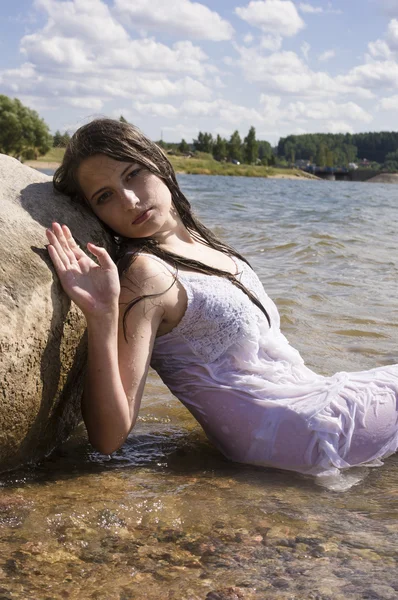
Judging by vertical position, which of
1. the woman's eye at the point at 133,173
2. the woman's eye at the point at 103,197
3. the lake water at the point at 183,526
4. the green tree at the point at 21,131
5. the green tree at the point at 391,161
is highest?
the green tree at the point at 391,161

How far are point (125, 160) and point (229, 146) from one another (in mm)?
120336

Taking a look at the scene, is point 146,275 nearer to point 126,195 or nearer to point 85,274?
point 85,274

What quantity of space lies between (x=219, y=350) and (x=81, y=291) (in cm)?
71

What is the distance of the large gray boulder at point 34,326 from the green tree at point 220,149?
376ft

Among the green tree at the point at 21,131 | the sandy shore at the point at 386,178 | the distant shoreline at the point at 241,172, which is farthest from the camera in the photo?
the sandy shore at the point at 386,178

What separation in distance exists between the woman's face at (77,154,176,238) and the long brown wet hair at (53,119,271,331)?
32 millimetres

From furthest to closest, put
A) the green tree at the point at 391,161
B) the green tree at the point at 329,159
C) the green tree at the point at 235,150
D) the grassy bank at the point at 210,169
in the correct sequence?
1. the green tree at the point at 391,161
2. the green tree at the point at 329,159
3. the green tree at the point at 235,150
4. the grassy bank at the point at 210,169

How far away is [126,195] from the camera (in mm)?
3086

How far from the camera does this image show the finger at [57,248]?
294 centimetres

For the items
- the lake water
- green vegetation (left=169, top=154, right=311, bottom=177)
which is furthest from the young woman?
green vegetation (left=169, top=154, right=311, bottom=177)

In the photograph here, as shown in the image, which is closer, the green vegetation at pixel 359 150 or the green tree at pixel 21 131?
the green tree at pixel 21 131

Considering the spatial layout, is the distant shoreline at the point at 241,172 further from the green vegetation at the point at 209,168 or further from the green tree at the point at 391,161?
the green tree at the point at 391,161

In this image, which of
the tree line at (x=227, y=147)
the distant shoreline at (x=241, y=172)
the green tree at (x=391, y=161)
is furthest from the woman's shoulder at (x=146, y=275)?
the green tree at (x=391, y=161)

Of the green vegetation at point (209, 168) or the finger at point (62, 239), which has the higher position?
the green vegetation at point (209, 168)
